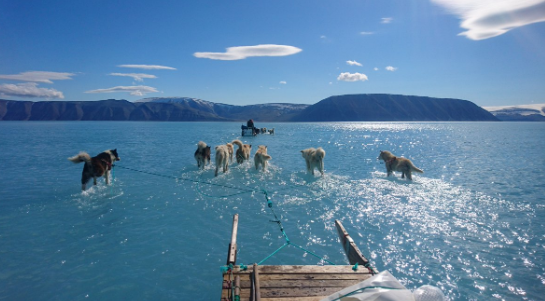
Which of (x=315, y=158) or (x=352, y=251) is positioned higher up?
(x=315, y=158)

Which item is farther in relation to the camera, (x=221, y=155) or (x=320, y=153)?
(x=221, y=155)

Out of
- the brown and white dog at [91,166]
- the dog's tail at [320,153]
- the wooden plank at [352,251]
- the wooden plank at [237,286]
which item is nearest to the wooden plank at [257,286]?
the wooden plank at [237,286]

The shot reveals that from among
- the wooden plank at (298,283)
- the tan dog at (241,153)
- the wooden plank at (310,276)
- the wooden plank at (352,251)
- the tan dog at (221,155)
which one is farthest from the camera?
the tan dog at (241,153)

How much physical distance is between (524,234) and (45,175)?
22382 millimetres

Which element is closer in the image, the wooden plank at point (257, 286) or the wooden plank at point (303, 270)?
the wooden plank at point (257, 286)

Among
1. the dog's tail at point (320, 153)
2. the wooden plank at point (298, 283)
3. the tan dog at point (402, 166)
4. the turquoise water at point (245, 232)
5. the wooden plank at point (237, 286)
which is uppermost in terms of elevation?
the dog's tail at point (320, 153)

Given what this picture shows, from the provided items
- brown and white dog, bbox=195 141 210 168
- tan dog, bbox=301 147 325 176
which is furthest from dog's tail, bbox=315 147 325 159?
brown and white dog, bbox=195 141 210 168

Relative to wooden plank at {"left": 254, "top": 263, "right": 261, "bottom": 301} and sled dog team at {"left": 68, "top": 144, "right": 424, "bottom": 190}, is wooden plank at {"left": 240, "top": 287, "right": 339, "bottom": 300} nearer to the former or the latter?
wooden plank at {"left": 254, "top": 263, "right": 261, "bottom": 301}

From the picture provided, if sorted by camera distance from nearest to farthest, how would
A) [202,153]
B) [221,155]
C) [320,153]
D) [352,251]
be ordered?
1. [352,251]
2. [320,153]
3. [221,155]
4. [202,153]

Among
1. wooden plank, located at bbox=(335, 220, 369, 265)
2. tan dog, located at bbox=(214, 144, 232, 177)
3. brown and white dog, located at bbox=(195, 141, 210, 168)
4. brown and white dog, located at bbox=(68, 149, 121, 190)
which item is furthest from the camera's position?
brown and white dog, located at bbox=(195, 141, 210, 168)

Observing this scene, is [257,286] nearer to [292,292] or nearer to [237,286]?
[237,286]

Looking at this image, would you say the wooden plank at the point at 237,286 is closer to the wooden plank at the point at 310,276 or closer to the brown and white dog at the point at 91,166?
the wooden plank at the point at 310,276

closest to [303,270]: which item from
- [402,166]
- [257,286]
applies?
[257,286]

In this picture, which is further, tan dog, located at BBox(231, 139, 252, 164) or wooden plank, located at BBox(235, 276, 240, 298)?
tan dog, located at BBox(231, 139, 252, 164)
